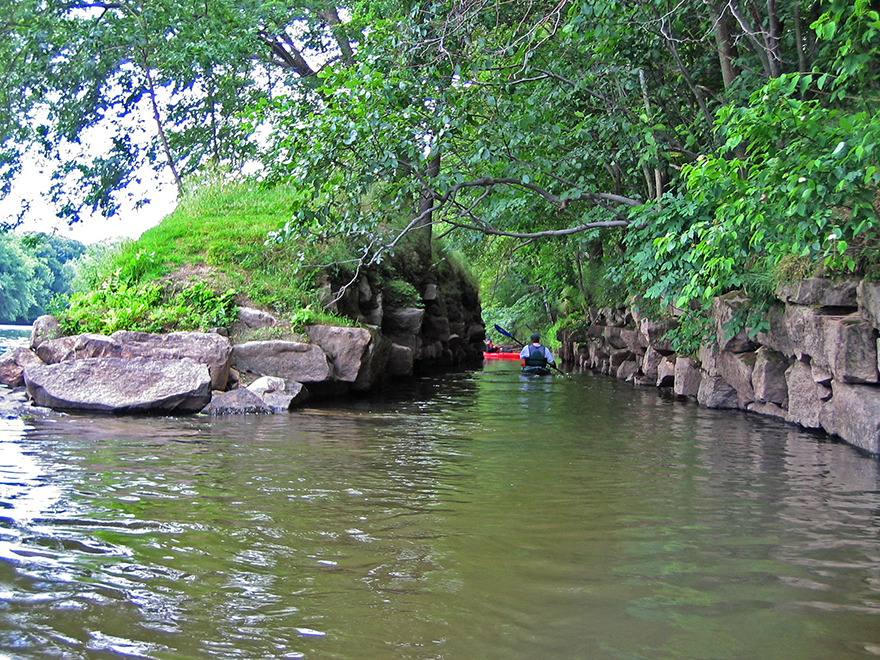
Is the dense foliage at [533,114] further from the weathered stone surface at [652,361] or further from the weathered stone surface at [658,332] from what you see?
the weathered stone surface at [652,361]

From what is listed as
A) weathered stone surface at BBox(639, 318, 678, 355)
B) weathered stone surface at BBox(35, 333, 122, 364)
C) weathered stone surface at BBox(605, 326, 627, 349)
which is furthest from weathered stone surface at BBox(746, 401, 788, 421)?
A: weathered stone surface at BBox(605, 326, 627, 349)

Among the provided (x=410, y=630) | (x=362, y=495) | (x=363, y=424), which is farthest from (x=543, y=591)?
(x=363, y=424)

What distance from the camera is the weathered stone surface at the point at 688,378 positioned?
13578 millimetres

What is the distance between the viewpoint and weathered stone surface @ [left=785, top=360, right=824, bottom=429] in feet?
28.5

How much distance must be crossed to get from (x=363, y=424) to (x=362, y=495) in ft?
11.9

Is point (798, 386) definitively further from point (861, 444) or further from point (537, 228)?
point (537, 228)

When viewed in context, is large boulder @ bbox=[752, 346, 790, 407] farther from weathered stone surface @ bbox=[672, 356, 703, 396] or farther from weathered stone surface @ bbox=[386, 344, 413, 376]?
weathered stone surface @ bbox=[386, 344, 413, 376]

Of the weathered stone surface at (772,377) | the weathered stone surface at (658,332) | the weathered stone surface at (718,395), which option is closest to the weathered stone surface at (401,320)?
the weathered stone surface at (658,332)

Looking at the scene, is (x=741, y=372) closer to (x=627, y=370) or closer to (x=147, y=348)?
(x=627, y=370)

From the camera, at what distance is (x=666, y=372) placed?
51.0 ft

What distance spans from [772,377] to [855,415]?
2.99 m

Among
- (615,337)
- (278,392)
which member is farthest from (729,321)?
(615,337)

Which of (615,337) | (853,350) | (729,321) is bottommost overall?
(853,350)

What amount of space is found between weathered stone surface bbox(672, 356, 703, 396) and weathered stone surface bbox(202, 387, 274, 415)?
8.28 meters
